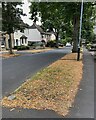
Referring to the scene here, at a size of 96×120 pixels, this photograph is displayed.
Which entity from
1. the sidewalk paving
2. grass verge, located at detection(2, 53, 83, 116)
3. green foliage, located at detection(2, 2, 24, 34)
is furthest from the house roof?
the sidewalk paving

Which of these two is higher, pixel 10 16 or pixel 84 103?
pixel 10 16

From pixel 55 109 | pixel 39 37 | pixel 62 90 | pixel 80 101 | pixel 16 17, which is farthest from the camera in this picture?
pixel 39 37

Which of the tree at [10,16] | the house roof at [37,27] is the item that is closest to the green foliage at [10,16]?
the tree at [10,16]

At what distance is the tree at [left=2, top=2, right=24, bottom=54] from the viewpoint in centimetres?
3578

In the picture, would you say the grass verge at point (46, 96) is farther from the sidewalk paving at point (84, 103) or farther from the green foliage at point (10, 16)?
the green foliage at point (10, 16)

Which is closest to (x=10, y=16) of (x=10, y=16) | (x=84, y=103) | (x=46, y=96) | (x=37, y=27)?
(x=10, y=16)

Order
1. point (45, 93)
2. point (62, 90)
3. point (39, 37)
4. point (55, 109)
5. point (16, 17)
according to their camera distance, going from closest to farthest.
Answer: point (55, 109)
point (45, 93)
point (62, 90)
point (16, 17)
point (39, 37)

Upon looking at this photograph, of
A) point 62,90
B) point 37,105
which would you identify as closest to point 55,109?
point 37,105

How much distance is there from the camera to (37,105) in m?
8.11

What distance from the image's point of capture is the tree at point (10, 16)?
1409 inches

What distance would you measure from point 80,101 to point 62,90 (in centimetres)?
154

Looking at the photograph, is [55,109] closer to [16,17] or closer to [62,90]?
[62,90]

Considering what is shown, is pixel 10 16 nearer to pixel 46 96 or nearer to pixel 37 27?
pixel 46 96

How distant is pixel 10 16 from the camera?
1422 inches
